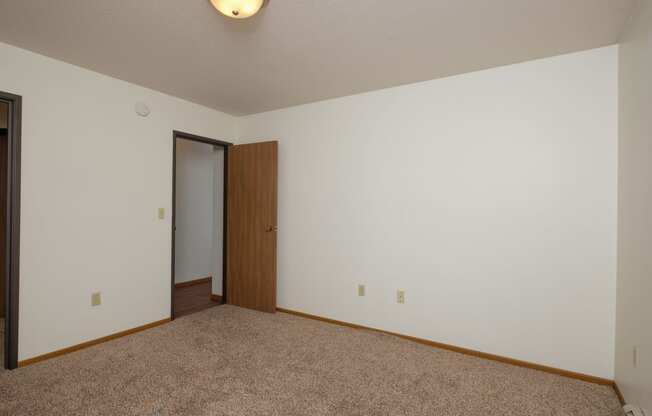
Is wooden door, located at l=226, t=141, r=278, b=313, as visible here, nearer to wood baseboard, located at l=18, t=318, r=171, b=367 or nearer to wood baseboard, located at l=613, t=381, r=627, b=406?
wood baseboard, located at l=18, t=318, r=171, b=367

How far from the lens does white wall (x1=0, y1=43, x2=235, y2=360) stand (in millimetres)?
2568

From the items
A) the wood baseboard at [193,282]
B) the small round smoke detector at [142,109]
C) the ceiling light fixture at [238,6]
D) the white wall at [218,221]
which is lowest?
the wood baseboard at [193,282]

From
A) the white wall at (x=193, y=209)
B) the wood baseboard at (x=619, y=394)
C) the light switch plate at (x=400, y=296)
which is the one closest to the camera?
the wood baseboard at (x=619, y=394)

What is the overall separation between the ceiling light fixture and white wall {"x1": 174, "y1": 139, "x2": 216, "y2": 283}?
3.66m

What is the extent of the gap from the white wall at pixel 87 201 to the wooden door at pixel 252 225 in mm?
781

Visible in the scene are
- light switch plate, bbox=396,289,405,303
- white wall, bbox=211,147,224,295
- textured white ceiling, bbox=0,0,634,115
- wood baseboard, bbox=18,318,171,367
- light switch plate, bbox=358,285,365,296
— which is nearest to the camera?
textured white ceiling, bbox=0,0,634,115

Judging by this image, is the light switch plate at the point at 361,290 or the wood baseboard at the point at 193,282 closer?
the light switch plate at the point at 361,290

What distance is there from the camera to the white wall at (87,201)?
2568 mm

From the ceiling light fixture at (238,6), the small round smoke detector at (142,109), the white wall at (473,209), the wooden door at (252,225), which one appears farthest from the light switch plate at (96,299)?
the ceiling light fixture at (238,6)

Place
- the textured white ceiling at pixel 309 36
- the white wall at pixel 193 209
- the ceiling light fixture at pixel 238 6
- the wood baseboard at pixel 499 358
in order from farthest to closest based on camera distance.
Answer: the white wall at pixel 193 209 < the wood baseboard at pixel 499 358 < the textured white ceiling at pixel 309 36 < the ceiling light fixture at pixel 238 6

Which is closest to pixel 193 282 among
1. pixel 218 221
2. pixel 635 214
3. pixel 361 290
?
pixel 218 221

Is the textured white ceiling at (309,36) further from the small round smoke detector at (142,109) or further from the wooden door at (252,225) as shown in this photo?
the wooden door at (252,225)

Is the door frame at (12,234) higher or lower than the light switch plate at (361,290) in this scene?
higher

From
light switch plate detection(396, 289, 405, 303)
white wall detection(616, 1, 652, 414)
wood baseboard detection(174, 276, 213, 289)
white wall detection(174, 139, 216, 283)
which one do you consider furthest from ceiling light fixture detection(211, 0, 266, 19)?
wood baseboard detection(174, 276, 213, 289)
